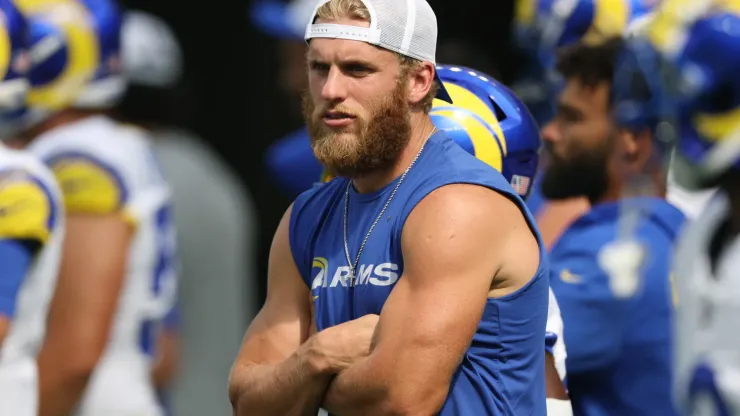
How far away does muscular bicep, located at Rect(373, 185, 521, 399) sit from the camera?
12.1ft

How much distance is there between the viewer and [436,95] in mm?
4305

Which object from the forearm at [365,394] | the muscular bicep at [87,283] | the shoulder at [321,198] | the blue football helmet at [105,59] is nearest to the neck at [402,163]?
the shoulder at [321,198]

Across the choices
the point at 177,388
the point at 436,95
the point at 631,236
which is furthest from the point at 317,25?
the point at 177,388

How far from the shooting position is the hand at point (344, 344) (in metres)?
3.79

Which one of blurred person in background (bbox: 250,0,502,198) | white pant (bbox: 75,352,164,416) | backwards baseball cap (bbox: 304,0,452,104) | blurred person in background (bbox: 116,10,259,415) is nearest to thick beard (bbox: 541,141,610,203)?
blurred person in background (bbox: 250,0,502,198)

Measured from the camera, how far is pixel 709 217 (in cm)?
378

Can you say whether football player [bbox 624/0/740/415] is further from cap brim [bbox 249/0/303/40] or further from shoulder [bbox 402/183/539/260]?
cap brim [bbox 249/0/303/40]

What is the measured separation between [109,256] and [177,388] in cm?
259

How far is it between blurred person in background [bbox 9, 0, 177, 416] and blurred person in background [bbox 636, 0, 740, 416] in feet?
9.73

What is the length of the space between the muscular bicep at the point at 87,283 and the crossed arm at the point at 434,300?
8.24 ft

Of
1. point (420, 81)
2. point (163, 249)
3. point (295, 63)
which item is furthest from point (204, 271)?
point (420, 81)

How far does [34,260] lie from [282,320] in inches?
49.5

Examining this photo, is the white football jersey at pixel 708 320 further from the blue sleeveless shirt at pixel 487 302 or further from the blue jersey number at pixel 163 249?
the blue jersey number at pixel 163 249

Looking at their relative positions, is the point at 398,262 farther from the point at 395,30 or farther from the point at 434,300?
the point at 395,30
